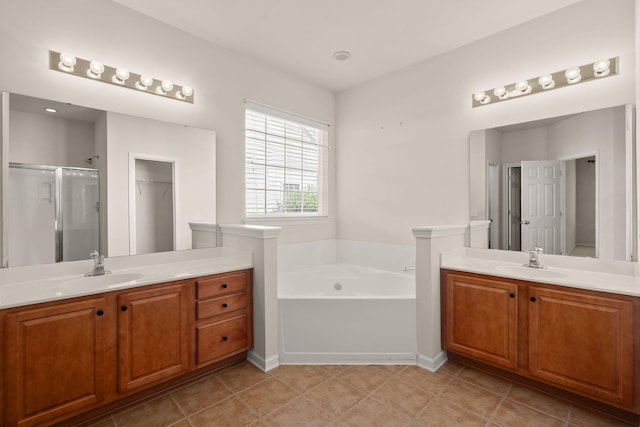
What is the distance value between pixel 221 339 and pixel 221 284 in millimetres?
411

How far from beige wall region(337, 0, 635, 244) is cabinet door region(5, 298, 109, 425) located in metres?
2.82

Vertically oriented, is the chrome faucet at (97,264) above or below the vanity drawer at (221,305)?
above

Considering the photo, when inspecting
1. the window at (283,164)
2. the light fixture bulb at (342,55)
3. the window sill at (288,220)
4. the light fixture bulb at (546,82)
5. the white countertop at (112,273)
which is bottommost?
the white countertop at (112,273)

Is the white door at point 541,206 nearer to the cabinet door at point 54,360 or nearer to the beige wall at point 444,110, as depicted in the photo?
the beige wall at point 444,110

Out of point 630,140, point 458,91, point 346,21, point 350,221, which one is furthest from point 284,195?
point 630,140

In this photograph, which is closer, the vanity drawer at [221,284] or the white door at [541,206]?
the vanity drawer at [221,284]

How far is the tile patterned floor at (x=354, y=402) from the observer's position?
5.94ft

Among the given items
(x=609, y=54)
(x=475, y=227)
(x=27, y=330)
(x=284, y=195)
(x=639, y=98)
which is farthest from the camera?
(x=284, y=195)

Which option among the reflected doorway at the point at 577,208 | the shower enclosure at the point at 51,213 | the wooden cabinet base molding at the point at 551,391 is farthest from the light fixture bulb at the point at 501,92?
the shower enclosure at the point at 51,213

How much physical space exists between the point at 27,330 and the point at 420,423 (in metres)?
2.16

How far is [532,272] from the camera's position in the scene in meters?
2.26

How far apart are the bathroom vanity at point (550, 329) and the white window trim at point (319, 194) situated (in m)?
1.77

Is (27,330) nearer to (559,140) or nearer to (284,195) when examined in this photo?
(284,195)

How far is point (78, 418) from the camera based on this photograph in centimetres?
177
